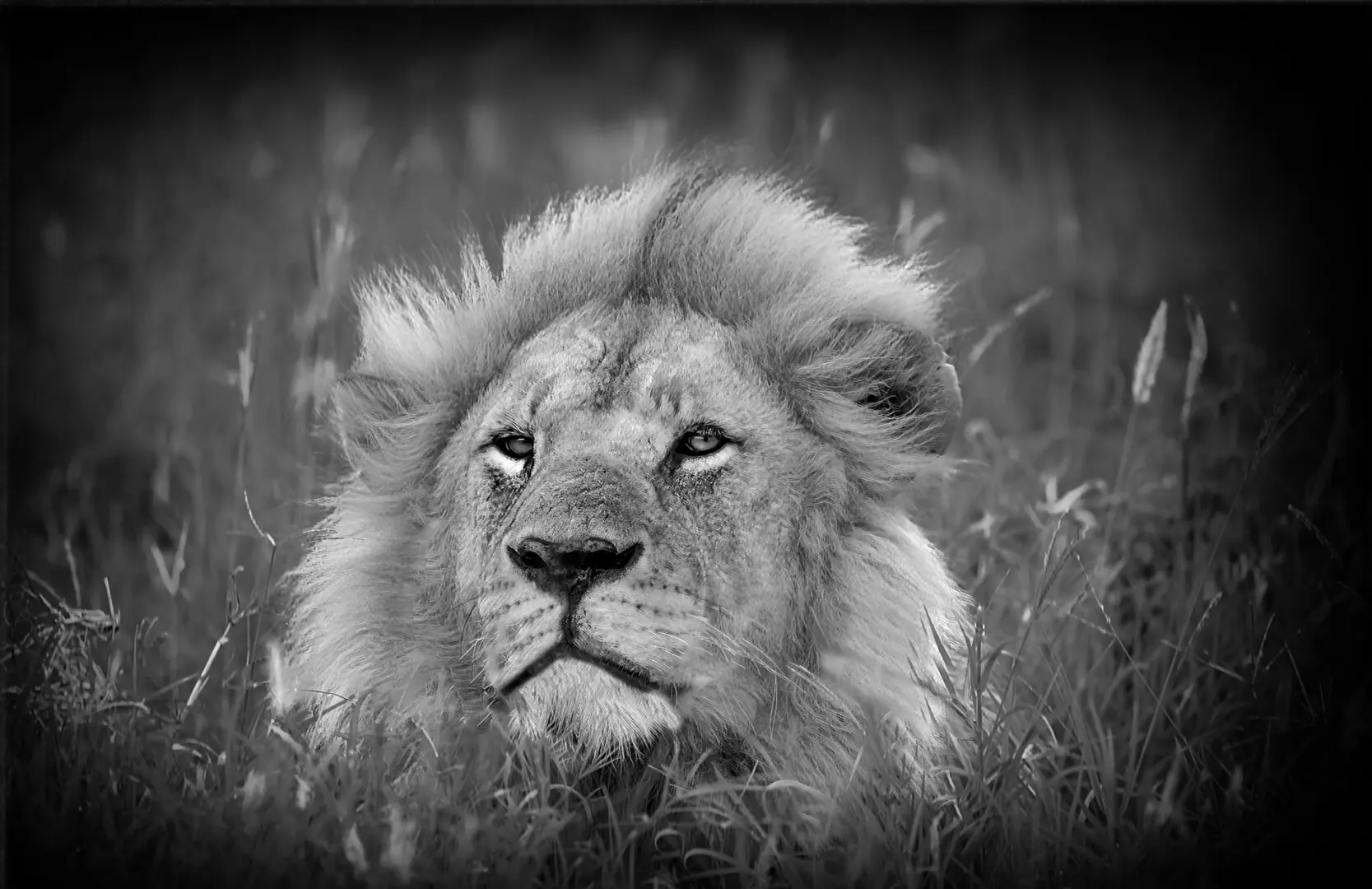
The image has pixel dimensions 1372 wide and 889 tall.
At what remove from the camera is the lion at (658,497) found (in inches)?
96.1

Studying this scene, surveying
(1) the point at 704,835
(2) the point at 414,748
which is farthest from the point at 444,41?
(1) the point at 704,835

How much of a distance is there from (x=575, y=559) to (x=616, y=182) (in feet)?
4.66

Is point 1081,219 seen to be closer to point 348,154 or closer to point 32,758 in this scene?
point 348,154

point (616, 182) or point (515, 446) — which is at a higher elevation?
point (616, 182)

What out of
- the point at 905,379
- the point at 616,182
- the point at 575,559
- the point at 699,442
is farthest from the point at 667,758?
the point at 616,182

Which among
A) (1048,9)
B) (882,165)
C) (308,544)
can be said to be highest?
(882,165)

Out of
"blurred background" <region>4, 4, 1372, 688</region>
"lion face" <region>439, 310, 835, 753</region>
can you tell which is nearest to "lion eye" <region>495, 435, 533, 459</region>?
"lion face" <region>439, 310, 835, 753</region>

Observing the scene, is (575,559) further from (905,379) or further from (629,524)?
(905,379)

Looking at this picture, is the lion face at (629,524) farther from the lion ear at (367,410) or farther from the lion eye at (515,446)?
the lion ear at (367,410)

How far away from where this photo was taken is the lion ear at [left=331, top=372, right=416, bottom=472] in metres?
3.06

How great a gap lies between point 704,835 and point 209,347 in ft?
12.1

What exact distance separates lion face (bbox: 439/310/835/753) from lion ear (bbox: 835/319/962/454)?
0.67 feet

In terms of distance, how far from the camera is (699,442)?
2.62 metres

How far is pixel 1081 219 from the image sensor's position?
5.79 meters
